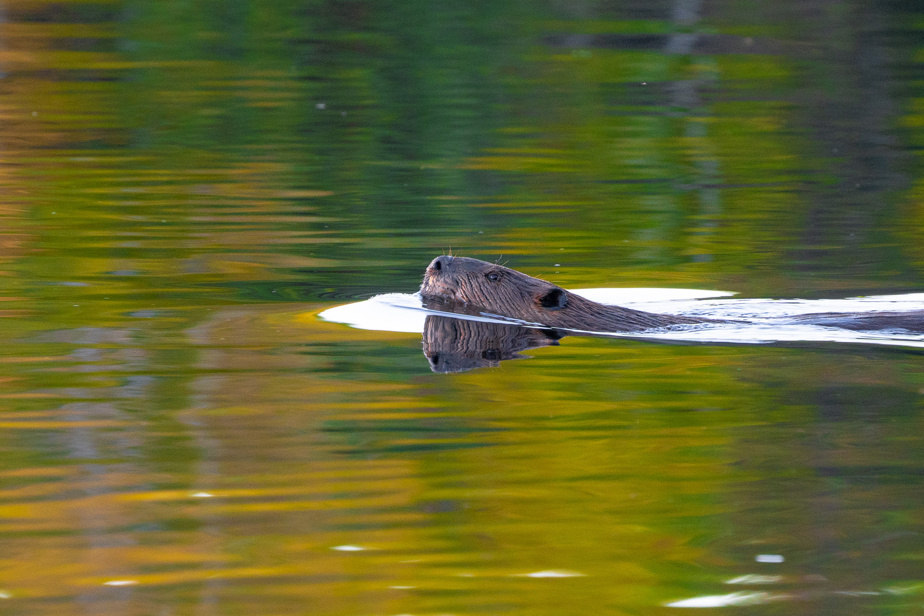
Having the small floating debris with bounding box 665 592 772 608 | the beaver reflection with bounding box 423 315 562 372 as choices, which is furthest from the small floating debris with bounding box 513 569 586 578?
the beaver reflection with bounding box 423 315 562 372

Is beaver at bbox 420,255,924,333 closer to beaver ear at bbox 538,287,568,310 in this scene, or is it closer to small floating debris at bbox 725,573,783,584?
beaver ear at bbox 538,287,568,310

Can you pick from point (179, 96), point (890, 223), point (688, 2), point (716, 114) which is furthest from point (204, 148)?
point (688, 2)

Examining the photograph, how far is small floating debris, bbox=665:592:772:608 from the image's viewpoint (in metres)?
3.32

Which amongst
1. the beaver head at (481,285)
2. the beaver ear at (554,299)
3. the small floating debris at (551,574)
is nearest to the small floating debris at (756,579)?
the small floating debris at (551,574)

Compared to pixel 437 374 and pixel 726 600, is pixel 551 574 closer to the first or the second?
pixel 726 600

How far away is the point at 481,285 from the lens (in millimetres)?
7203

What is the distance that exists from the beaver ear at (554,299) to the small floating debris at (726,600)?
3.61 m

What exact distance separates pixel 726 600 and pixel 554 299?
12.1ft

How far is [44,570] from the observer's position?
3574 mm

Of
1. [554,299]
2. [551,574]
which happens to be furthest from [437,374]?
[551,574]

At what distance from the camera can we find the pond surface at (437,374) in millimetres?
3604

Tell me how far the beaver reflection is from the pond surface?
0.13 metres

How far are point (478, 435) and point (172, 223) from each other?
207 inches

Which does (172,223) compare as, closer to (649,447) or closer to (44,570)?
(649,447)
